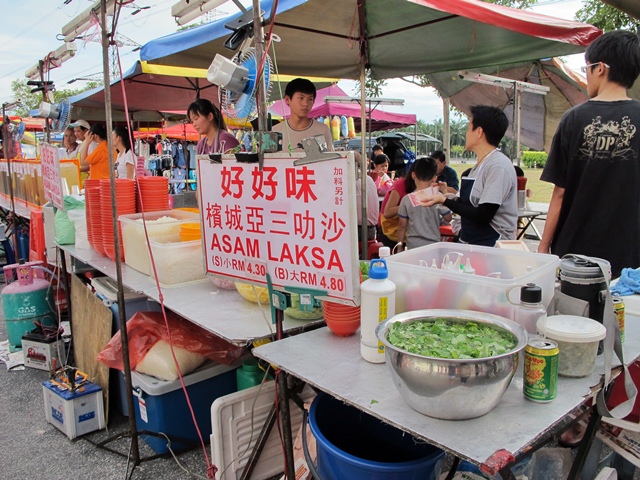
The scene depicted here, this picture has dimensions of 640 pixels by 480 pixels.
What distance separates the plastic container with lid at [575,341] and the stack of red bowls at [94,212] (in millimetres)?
2898

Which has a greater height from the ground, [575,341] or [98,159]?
[98,159]

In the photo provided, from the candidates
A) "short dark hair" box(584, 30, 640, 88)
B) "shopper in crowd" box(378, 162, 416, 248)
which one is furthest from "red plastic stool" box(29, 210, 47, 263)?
"short dark hair" box(584, 30, 640, 88)

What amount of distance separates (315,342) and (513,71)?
23.0ft

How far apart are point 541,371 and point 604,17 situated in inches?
384

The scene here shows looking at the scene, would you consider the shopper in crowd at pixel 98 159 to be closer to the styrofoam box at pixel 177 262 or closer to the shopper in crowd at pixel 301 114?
the shopper in crowd at pixel 301 114

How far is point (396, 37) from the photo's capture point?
3865 mm

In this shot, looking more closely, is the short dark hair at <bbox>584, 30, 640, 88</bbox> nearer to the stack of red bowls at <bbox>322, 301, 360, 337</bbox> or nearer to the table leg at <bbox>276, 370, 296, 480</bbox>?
the stack of red bowls at <bbox>322, 301, 360, 337</bbox>

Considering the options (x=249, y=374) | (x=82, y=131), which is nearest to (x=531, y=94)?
(x=82, y=131)

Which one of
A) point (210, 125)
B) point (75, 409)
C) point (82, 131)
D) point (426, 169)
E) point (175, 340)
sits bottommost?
point (75, 409)

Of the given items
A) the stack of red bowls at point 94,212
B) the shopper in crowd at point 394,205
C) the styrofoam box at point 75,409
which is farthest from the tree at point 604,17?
the styrofoam box at point 75,409

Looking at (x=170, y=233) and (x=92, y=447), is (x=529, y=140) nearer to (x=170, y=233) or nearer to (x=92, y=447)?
(x=170, y=233)

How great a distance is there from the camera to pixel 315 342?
1781mm

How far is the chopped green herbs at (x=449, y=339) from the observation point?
1.21 m

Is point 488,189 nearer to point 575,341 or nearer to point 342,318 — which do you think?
point 342,318
